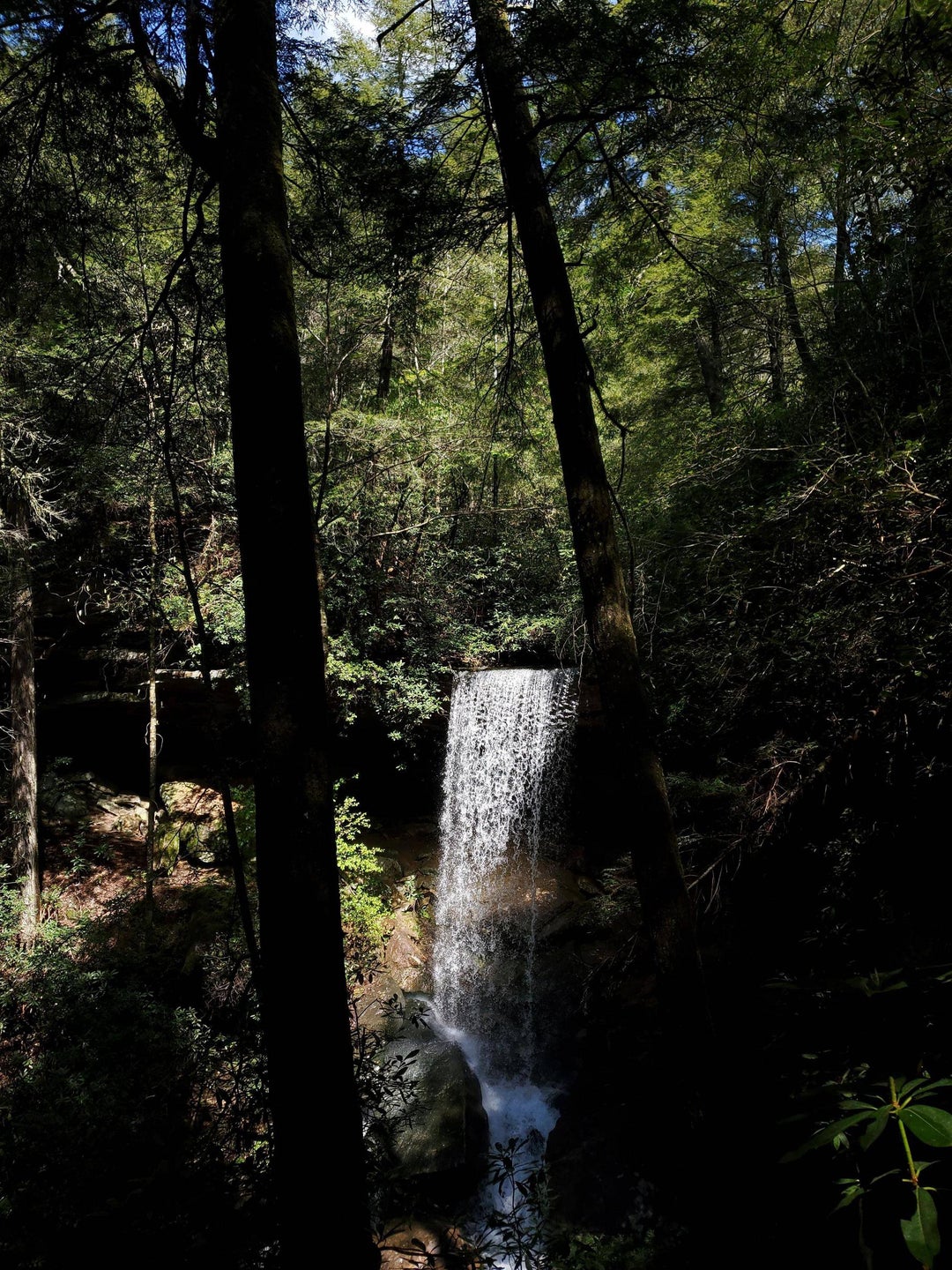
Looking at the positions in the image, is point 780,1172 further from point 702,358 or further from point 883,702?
point 702,358

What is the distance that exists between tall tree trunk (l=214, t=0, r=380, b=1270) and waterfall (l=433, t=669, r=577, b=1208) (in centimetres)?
629

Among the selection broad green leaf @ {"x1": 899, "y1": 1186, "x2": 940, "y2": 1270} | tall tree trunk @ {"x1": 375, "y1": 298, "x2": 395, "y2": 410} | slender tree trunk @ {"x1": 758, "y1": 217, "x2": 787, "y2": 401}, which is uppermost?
tall tree trunk @ {"x1": 375, "y1": 298, "x2": 395, "y2": 410}

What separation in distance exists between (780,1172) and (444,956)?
256 inches

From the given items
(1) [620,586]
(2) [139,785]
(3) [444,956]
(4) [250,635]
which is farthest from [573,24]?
(2) [139,785]

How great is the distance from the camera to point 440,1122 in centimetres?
508

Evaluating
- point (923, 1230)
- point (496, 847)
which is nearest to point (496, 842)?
point (496, 847)

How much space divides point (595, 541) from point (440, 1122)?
5.40 meters

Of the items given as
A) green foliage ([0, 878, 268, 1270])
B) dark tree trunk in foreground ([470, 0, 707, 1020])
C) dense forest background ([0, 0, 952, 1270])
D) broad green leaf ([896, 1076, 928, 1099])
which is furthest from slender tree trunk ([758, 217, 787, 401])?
green foliage ([0, 878, 268, 1270])

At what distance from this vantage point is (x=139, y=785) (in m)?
11.0

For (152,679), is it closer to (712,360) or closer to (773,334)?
(773,334)

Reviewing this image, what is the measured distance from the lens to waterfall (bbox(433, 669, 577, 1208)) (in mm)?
7188

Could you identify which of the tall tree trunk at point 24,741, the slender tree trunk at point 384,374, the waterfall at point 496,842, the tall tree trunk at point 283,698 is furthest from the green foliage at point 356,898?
the slender tree trunk at point 384,374

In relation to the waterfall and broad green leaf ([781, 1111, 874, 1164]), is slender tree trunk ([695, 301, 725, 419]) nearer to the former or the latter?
the waterfall

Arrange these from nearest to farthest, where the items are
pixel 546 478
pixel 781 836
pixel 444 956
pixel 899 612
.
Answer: pixel 899 612
pixel 781 836
pixel 444 956
pixel 546 478
